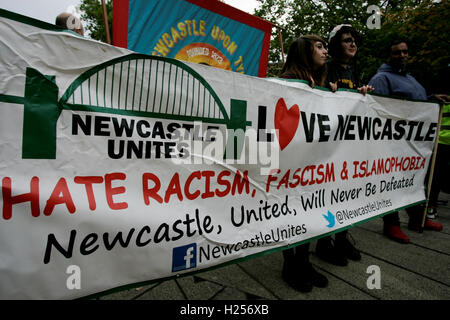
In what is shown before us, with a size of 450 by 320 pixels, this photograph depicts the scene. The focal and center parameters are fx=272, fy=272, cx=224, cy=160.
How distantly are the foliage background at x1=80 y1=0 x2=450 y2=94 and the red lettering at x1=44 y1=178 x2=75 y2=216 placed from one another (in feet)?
10.5

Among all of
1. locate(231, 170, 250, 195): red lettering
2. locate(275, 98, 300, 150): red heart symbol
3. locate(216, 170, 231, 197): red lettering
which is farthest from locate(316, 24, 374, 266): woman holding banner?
locate(216, 170, 231, 197): red lettering

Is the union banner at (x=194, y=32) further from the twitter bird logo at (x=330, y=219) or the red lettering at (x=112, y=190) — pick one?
the twitter bird logo at (x=330, y=219)

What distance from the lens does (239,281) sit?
2055mm

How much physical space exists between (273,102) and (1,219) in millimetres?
1504

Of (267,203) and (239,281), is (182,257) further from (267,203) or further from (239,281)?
(239,281)

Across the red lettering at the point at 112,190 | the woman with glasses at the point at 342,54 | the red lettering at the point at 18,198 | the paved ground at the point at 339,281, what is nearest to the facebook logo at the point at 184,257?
the red lettering at the point at 112,190

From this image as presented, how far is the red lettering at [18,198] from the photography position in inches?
40.8

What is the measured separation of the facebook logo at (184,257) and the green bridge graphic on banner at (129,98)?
0.58 metres

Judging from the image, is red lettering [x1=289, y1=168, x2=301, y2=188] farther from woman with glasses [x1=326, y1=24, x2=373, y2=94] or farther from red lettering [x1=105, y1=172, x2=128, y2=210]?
red lettering [x1=105, y1=172, x2=128, y2=210]

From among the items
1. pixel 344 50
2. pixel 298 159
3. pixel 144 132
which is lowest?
pixel 298 159

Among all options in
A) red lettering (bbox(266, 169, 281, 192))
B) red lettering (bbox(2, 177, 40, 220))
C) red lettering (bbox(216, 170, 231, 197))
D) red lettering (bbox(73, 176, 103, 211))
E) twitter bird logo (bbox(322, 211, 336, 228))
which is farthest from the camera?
twitter bird logo (bbox(322, 211, 336, 228))

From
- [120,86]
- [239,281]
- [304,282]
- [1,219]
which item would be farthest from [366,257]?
[1,219]

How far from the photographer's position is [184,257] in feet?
4.68

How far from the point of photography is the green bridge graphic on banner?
3.60 feet
